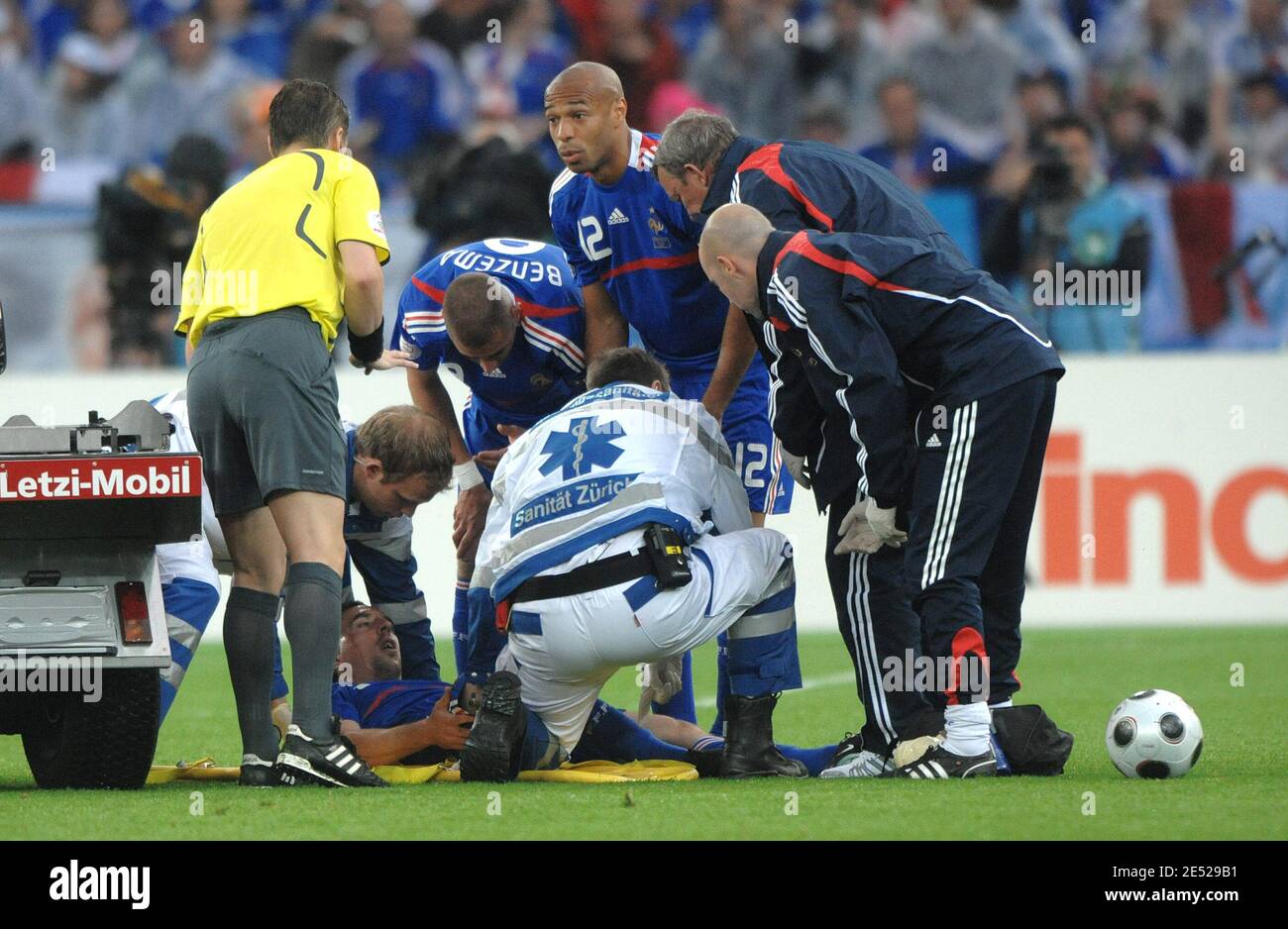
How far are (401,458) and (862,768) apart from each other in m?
1.80

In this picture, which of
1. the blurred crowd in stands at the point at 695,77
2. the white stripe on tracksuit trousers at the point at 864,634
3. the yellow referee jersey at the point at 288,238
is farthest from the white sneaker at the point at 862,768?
the blurred crowd in stands at the point at 695,77

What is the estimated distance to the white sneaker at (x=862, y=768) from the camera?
582 cm

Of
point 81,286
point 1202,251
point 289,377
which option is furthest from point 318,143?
point 1202,251

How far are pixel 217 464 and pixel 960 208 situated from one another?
7.95 meters

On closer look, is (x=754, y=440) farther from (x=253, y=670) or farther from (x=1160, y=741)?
(x=253, y=670)

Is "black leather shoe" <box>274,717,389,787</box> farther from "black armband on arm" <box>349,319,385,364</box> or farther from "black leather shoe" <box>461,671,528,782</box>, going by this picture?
"black armband on arm" <box>349,319,385,364</box>

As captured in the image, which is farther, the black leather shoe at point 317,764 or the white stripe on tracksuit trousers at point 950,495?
the white stripe on tracksuit trousers at point 950,495

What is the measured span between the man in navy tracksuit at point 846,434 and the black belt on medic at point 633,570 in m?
0.64

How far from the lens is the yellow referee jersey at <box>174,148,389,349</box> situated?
18.4 ft

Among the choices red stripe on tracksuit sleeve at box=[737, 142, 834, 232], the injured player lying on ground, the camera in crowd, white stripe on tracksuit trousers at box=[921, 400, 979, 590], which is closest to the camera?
white stripe on tracksuit trousers at box=[921, 400, 979, 590]

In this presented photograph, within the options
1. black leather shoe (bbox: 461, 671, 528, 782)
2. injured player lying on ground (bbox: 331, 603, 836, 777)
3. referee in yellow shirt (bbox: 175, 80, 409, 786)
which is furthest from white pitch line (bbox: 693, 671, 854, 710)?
referee in yellow shirt (bbox: 175, 80, 409, 786)

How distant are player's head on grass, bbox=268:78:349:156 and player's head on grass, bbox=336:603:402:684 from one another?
1844mm

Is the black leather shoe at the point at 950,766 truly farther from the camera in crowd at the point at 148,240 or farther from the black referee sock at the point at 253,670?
the camera in crowd at the point at 148,240

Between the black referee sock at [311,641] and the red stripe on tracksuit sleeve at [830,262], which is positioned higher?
the red stripe on tracksuit sleeve at [830,262]
